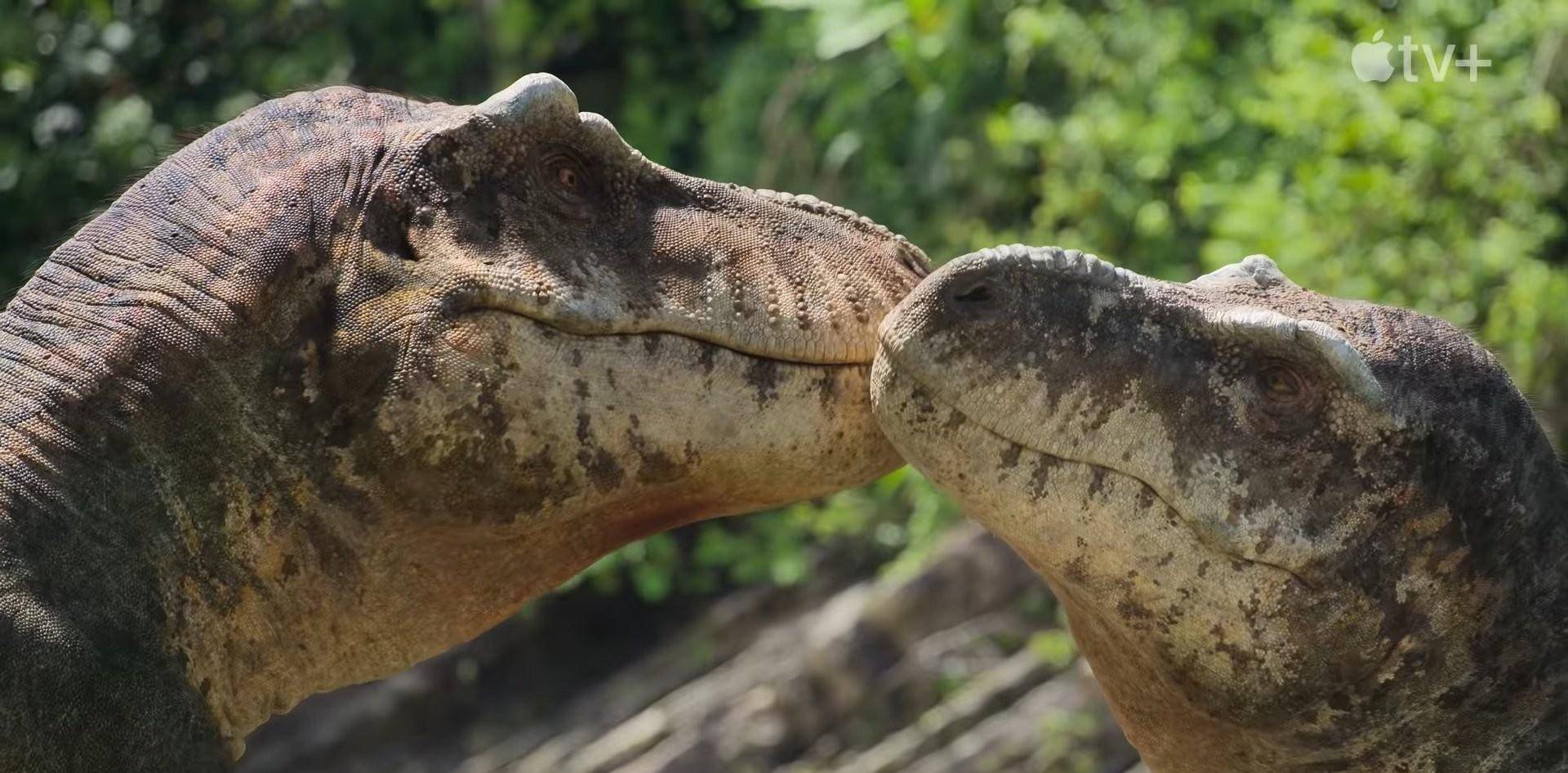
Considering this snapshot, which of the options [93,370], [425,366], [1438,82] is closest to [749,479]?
[425,366]

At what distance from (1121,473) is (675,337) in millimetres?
842

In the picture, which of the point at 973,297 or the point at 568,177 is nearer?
the point at 973,297

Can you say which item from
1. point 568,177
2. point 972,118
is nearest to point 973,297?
point 568,177

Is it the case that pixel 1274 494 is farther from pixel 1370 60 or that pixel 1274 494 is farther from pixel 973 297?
pixel 1370 60

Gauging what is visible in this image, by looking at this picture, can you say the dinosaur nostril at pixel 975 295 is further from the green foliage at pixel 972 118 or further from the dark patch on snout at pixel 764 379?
the green foliage at pixel 972 118

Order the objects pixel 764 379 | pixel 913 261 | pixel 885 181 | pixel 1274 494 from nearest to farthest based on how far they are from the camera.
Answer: pixel 1274 494, pixel 764 379, pixel 913 261, pixel 885 181

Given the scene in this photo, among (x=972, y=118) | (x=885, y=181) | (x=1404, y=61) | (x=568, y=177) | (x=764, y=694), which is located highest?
(x=568, y=177)

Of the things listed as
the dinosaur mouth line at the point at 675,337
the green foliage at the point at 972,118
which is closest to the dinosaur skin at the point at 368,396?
the dinosaur mouth line at the point at 675,337

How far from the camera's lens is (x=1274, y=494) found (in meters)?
3.60

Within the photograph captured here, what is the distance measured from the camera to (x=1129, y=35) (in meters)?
10.2

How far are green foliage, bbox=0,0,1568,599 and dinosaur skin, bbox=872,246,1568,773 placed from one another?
459 centimetres

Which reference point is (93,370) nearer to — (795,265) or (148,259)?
(148,259)

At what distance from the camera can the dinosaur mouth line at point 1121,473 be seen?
359 centimetres

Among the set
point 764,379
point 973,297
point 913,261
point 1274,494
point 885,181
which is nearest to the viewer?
point 1274,494
